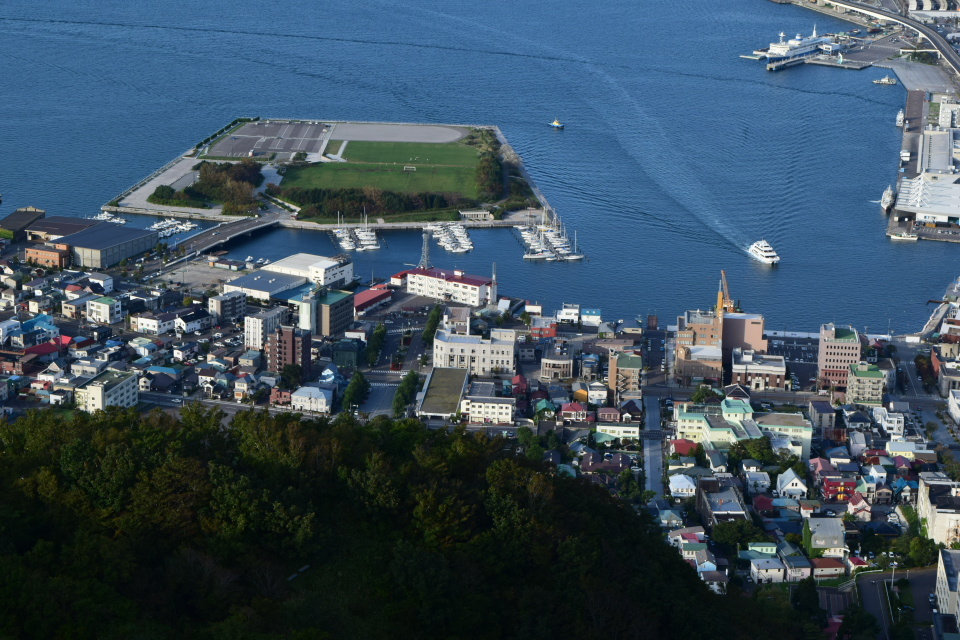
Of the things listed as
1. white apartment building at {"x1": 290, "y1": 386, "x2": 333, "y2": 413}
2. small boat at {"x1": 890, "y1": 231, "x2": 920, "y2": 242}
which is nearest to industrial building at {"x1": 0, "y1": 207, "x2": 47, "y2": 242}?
white apartment building at {"x1": 290, "y1": 386, "x2": 333, "y2": 413}

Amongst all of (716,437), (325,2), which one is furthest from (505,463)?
(325,2)

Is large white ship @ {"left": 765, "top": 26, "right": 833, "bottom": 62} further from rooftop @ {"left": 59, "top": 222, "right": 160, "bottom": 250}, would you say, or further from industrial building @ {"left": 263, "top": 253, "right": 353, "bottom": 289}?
rooftop @ {"left": 59, "top": 222, "right": 160, "bottom": 250}

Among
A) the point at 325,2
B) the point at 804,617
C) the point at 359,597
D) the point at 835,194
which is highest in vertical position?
the point at 325,2

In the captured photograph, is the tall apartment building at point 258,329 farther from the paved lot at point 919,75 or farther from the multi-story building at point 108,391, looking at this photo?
the paved lot at point 919,75

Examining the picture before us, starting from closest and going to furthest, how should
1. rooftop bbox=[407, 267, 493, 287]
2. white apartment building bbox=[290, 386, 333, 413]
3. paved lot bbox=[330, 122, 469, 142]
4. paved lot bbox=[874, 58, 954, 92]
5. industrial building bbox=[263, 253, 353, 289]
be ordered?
white apartment building bbox=[290, 386, 333, 413] → rooftop bbox=[407, 267, 493, 287] → industrial building bbox=[263, 253, 353, 289] → paved lot bbox=[330, 122, 469, 142] → paved lot bbox=[874, 58, 954, 92]

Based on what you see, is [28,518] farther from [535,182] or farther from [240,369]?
[535,182]

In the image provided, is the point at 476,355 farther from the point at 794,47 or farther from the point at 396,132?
the point at 794,47
